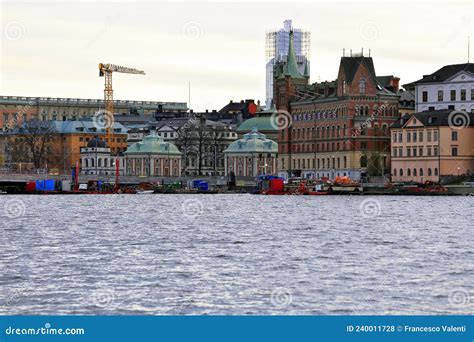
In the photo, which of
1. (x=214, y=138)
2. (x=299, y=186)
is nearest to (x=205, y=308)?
(x=299, y=186)

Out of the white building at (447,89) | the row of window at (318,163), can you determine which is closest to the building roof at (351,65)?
the white building at (447,89)

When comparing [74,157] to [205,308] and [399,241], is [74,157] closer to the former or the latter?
[399,241]

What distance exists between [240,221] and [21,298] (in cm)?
3932

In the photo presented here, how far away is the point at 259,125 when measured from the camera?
631 ft

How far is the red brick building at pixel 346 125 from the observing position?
6068 inches

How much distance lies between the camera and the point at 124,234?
Answer: 6038cm

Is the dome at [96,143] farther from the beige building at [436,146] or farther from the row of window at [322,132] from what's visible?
the beige building at [436,146]

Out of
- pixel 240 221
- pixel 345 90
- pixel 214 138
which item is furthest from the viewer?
pixel 214 138

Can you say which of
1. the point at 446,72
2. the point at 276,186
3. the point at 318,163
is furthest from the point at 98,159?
the point at 446,72

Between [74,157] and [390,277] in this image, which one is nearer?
[390,277]

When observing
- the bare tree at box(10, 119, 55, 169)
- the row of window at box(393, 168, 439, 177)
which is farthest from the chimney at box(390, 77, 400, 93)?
the bare tree at box(10, 119, 55, 169)

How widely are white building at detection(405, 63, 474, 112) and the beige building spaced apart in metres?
7.79

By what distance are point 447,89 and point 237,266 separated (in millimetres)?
110398

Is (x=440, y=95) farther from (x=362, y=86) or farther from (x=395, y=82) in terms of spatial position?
(x=395, y=82)
